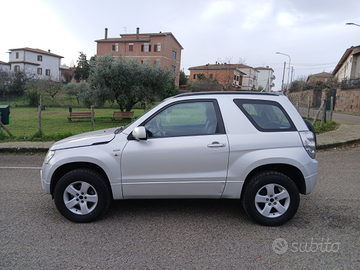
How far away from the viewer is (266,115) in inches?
161

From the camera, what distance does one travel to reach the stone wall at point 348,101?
28.8 m

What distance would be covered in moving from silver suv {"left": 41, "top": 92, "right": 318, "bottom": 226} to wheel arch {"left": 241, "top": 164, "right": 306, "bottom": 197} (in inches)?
0.5

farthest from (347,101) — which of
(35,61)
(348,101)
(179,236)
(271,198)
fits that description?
(35,61)

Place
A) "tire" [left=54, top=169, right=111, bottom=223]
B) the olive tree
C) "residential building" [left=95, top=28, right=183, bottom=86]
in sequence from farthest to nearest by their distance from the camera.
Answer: "residential building" [left=95, top=28, right=183, bottom=86] < the olive tree < "tire" [left=54, top=169, right=111, bottom=223]

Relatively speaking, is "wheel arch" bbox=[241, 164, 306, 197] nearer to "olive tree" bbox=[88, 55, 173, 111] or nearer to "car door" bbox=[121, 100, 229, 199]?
"car door" bbox=[121, 100, 229, 199]

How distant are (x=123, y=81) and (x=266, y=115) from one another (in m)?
19.0

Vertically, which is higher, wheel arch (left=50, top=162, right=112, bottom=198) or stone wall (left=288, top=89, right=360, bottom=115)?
stone wall (left=288, top=89, right=360, bottom=115)

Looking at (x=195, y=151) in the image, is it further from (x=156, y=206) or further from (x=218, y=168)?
(x=156, y=206)

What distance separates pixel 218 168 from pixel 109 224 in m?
1.69

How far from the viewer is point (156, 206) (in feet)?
15.4

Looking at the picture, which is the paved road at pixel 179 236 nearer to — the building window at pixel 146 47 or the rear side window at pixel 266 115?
the rear side window at pixel 266 115

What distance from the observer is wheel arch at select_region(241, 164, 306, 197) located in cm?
400

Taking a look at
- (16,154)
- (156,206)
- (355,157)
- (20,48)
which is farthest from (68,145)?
(20,48)

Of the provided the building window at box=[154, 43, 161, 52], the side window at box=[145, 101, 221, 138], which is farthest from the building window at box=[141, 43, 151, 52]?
the side window at box=[145, 101, 221, 138]
